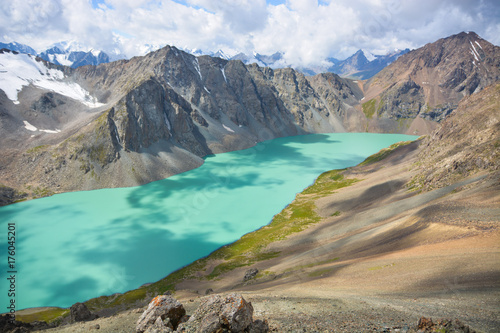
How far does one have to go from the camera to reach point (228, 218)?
2768 inches

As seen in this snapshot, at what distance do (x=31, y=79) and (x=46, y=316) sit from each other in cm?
16080

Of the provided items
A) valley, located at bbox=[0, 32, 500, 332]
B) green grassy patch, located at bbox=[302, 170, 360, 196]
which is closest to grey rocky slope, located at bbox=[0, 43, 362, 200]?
valley, located at bbox=[0, 32, 500, 332]

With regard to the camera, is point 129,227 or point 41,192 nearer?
point 129,227

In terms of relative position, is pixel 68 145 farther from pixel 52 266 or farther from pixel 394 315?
pixel 394 315

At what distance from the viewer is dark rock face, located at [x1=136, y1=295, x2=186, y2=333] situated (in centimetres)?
1546

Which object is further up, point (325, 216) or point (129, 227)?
point (129, 227)

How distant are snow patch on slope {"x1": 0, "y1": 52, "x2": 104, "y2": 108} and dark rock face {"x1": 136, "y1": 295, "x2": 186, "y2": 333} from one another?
505ft

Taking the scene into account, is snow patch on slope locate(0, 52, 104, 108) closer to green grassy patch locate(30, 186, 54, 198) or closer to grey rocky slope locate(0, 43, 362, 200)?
grey rocky slope locate(0, 43, 362, 200)

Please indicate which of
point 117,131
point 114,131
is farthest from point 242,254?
point 117,131

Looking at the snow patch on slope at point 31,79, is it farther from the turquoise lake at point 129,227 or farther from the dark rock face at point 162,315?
the dark rock face at point 162,315

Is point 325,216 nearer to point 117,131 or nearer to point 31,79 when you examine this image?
point 117,131

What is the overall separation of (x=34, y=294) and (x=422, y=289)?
5325 centimetres

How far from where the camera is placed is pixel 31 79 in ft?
481

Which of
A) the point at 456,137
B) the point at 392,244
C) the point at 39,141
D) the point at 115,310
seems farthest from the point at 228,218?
the point at 39,141
